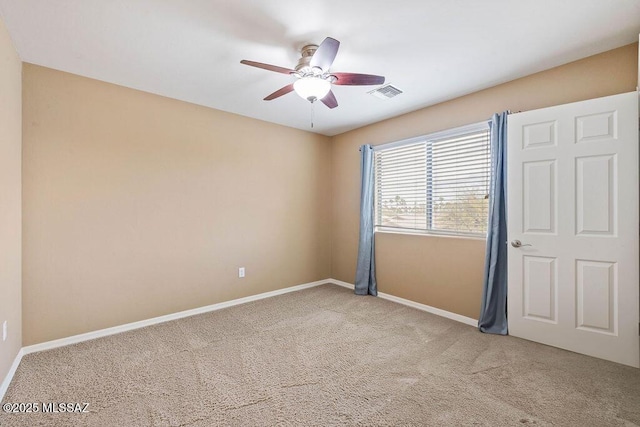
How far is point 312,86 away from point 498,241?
2.27 meters

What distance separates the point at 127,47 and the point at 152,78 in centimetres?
50

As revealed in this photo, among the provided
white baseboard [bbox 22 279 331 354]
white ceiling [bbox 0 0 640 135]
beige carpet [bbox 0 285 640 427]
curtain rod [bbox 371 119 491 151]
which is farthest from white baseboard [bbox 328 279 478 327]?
white ceiling [bbox 0 0 640 135]

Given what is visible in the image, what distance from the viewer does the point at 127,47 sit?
2.19 meters

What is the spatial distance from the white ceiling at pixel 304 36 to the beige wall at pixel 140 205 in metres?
0.41

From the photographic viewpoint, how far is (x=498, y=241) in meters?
2.78

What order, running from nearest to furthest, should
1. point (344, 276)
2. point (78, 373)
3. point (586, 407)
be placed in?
point (586, 407), point (78, 373), point (344, 276)

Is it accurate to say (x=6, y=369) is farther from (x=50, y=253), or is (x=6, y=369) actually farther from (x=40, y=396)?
(x=50, y=253)

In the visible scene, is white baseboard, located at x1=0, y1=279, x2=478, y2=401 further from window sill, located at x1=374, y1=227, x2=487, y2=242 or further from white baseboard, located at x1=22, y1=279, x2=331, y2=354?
window sill, located at x1=374, y1=227, x2=487, y2=242

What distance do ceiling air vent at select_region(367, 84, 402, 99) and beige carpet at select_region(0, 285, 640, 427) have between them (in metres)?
2.45

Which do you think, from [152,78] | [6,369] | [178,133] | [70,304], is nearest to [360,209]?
[178,133]

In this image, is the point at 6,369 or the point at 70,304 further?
the point at 70,304

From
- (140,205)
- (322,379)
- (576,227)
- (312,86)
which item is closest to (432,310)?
(576,227)

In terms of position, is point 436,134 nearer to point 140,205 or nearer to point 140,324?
point 140,205

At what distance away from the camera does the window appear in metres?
3.06
